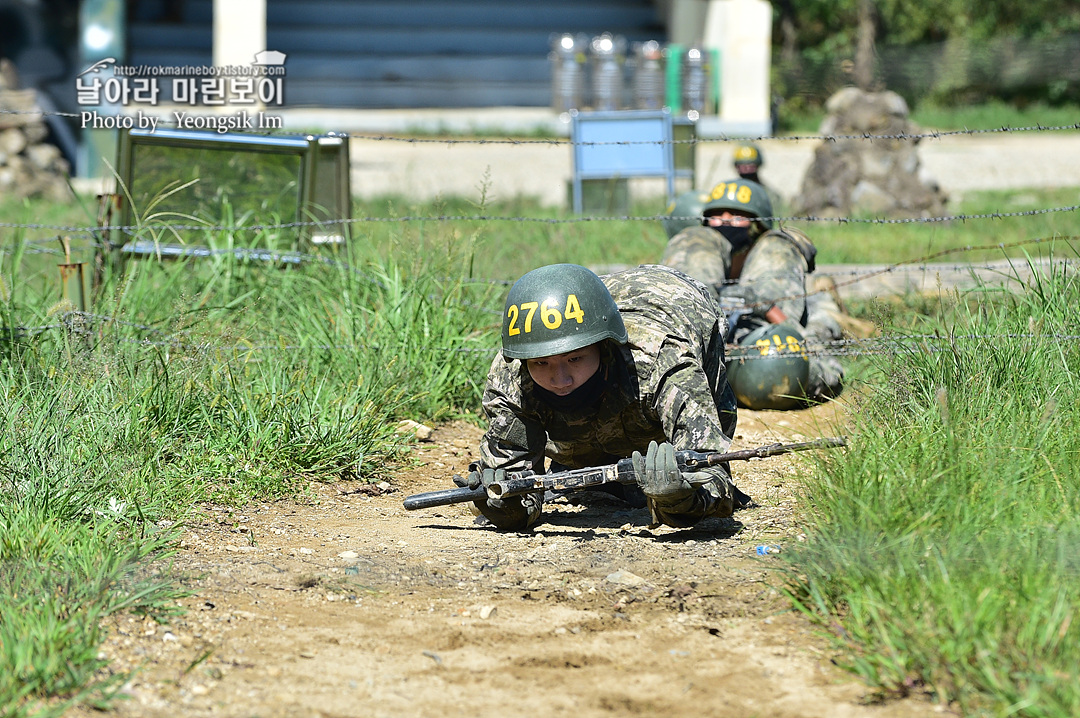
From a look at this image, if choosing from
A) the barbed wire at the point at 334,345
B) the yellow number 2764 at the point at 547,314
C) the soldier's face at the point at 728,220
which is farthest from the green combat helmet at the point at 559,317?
the soldier's face at the point at 728,220

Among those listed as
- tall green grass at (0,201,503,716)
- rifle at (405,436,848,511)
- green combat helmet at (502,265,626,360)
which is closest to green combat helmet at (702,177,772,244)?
tall green grass at (0,201,503,716)

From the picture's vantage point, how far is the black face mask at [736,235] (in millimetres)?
7750

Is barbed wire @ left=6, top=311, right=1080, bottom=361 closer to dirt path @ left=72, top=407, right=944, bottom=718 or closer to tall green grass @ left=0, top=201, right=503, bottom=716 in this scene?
tall green grass @ left=0, top=201, right=503, bottom=716

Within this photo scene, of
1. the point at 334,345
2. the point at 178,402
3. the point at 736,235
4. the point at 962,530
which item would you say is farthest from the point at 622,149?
the point at 962,530

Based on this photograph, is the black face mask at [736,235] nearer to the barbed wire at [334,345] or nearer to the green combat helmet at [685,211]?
the green combat helmet at [685,211]

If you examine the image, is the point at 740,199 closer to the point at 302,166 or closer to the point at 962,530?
the point at 302,166

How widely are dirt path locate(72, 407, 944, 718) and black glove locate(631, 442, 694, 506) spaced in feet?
0.92

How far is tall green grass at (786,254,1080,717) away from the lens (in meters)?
3.10

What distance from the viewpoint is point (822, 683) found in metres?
3.29

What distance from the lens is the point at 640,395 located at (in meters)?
4.52

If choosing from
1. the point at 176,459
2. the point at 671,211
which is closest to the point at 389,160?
the point at 671,211

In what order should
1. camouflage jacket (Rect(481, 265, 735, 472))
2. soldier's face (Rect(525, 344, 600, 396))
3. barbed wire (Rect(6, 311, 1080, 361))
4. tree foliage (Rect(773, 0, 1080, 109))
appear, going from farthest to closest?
1. tree foliage (Rect(773, 0, 1080, 109))
2. barbed wire (Rect(6, 311, 1080, 361))
3. camouflage jacket (Rect(481, 265, 735, 472))
4. soldier's face (Rect(525, 344, 600, 396))

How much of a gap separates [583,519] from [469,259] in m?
2.46

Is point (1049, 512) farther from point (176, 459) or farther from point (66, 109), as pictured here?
point (66, 109)
